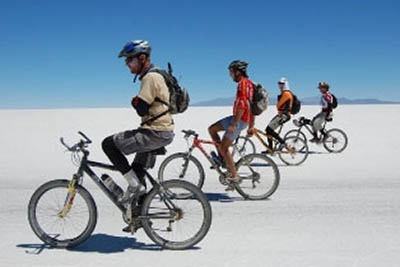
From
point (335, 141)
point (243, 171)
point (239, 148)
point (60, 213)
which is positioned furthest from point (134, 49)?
point (335, 141)

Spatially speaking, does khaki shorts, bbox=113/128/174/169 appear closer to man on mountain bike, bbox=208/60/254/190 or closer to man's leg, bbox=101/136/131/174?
man's leg, bbox=101/136/131/174

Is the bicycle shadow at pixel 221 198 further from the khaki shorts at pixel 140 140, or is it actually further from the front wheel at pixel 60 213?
the khaki shorts at pixel 140 140

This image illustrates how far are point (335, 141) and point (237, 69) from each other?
8.70 metres

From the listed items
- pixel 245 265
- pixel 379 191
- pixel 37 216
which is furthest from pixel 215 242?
pixel 379 191

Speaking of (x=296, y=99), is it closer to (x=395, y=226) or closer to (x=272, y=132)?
(x=272, y=132)

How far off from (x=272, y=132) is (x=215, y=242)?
7.32m

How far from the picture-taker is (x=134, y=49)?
4672 mm

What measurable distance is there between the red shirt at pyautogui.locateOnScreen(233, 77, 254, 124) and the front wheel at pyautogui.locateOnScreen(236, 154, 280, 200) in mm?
938

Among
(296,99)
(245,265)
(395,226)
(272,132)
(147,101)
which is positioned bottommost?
(245,265)

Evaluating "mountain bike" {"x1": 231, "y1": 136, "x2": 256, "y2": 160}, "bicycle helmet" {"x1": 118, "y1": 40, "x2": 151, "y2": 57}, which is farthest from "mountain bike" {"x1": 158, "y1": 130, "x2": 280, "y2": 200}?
"bicycle helmet" {"x1": 118, "y1": 40, "x2": 151, "y2": 57}

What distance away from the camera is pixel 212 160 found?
762 cm

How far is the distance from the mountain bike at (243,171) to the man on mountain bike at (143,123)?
8.88 ft

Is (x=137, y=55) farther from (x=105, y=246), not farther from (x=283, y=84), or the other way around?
(x=283, y=84)

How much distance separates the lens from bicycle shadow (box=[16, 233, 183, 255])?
509 cm
